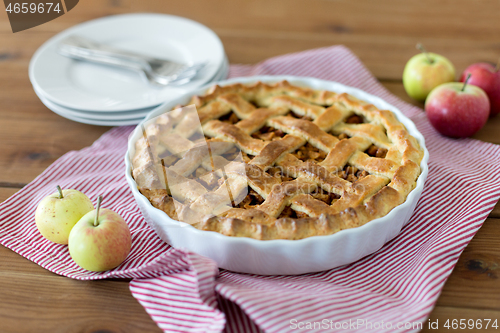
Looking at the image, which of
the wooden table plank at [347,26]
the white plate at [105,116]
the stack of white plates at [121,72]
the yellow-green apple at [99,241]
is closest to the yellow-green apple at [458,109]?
the wooden table plank at [347,26]

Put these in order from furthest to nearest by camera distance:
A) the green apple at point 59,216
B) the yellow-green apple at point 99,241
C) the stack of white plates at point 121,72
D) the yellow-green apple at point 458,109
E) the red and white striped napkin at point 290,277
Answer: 1. the stack of white plates at point 121,72
2. the yellow-green apple at point 458,109
3. the green apple at point 59,216
4. the yellow-green apple at point 99,241
5. the red and white striped napkin at point 290,277

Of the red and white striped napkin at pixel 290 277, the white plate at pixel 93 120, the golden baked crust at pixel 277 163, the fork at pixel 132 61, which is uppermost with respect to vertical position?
the fork at pixel 132 61

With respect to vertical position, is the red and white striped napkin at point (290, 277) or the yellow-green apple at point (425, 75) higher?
the yellow-green apple at point (425, 75)

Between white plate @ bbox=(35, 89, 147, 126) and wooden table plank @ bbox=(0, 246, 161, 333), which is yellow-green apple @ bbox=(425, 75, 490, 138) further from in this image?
wooden table plank @ bbox=(0, 246, 161, 333)

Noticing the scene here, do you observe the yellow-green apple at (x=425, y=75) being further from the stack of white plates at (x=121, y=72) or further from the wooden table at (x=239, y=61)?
Answer: the stack of white plates at (x=121, y=72)

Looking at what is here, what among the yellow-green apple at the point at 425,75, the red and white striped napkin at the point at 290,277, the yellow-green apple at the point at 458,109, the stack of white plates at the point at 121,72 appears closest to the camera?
the red and white striped napkin at the point at 290,277
